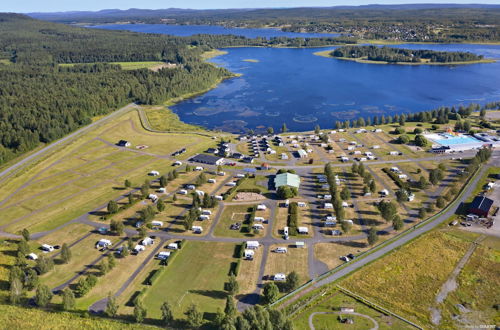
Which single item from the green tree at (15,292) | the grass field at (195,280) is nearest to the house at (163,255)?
the grass field at (195,280)

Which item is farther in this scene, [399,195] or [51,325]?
[399,195]

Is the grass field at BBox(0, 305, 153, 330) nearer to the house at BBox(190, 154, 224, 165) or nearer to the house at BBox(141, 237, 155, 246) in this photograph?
the house at BBox(141, 237, 155, 246)

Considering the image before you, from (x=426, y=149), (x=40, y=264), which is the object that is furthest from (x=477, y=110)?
(x=40, y=264)

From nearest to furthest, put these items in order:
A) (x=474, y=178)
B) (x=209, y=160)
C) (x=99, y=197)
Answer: (x=99, y=197), (x=474, y=178), (x=209, y=160)

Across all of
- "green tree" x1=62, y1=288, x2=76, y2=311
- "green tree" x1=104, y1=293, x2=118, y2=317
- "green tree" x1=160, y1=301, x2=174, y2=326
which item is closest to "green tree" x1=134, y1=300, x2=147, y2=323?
"green tree" x1=160, y1=301, x2=174, y2=326

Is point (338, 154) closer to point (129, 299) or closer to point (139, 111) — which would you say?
point (129, 299)

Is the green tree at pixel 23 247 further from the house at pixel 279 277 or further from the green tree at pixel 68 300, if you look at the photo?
the house at pixel 279 277

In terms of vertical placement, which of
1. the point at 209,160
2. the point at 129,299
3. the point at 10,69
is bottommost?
the point at 129,299

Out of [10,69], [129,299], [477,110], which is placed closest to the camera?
[129,299]
